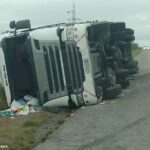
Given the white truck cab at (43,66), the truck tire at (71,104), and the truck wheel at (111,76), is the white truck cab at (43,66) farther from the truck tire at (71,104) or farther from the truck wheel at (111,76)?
the truck wheel at (111,76)

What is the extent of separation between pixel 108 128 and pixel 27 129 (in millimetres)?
1483

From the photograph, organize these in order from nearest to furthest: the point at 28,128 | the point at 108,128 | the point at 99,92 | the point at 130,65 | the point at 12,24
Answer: the point at 108,128
the point at 28,128
the point at 99,92
the point at 12,24
the point at 130,65

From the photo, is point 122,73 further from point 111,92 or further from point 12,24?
point 12,24

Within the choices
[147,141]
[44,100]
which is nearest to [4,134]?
[147,141]

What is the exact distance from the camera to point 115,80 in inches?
771

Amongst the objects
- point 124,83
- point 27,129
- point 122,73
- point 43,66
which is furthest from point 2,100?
point 27,129

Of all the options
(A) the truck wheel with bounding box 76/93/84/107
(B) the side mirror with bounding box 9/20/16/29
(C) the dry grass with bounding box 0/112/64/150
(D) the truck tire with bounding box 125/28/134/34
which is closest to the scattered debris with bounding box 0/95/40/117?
(C) the dry grass with bounding box 0/112/64/150

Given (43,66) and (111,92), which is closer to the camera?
(43,66)

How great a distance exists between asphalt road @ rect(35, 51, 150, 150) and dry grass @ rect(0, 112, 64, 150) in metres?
0.20

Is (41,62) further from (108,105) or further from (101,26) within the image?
(101,26)

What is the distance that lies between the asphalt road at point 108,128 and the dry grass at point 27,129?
0.66ft

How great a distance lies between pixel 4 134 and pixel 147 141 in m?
2.64

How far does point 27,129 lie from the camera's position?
40.4ft

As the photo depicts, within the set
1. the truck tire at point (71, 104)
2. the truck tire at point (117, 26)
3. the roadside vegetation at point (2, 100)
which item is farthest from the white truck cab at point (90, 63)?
the truck tire at point (117, 26)
